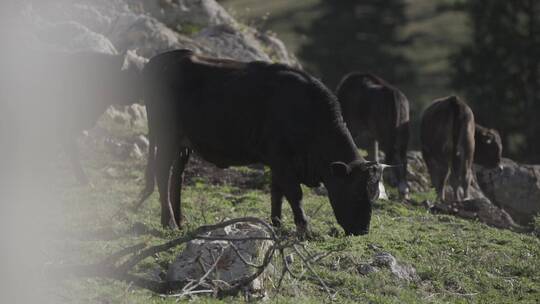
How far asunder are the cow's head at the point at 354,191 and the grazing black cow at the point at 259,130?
12 millimetres

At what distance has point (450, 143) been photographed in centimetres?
1850

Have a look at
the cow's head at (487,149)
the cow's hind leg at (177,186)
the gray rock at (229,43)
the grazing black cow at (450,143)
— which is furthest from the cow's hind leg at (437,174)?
the cow's hind leg at (177,186)

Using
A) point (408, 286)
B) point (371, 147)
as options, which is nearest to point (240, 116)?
point (408, 286)

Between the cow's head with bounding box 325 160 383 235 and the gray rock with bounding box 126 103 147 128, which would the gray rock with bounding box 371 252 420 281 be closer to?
the cow's head with bounding box 325 160 383 235

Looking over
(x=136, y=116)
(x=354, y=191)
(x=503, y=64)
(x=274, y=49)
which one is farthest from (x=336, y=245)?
(x=503, y=64)

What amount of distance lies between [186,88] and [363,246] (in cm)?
315

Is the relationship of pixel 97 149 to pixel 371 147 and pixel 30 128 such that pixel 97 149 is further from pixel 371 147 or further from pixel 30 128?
pixel 371 147

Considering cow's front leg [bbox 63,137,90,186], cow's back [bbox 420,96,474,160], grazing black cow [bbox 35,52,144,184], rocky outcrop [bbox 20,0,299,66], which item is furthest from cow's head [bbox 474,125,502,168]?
cow's front leg [bbox 63,137,90,186]

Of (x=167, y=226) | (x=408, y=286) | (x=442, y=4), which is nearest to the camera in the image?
(x=408, y=286)

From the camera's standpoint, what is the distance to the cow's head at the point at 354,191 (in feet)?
35.0

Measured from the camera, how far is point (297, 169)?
11.1 m

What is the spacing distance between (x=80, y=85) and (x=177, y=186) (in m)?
5.90

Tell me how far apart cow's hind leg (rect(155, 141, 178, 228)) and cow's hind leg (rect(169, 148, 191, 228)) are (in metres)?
0.08

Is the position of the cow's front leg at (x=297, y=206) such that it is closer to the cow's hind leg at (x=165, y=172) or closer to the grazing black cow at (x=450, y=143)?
the cow's hind leg at (x=165, y=172)
